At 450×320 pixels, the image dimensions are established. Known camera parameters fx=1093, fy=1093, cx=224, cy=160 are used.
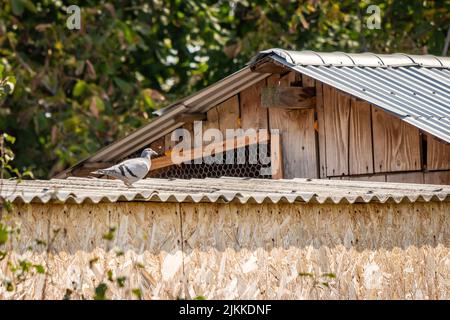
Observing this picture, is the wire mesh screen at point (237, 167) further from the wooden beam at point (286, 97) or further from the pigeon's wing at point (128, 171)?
the pigeon's wing at point (128, 171)

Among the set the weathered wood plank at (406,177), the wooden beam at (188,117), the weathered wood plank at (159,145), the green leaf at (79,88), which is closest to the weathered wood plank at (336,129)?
the weathered wood plank at (406,177)

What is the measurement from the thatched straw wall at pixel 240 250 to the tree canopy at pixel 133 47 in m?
9.27

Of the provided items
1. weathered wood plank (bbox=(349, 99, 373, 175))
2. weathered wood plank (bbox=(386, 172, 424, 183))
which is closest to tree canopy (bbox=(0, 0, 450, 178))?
weathered wood plank (bbox=(349, 99, 373, 175))

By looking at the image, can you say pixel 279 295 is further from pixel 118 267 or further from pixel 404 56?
pixel 404 56

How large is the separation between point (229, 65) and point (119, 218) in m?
12.7

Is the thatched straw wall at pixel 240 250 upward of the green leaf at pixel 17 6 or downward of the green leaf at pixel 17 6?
downward

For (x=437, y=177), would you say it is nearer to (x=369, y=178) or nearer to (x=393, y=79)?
(x=369, y=178)

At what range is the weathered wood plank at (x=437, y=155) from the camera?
11.0 metres

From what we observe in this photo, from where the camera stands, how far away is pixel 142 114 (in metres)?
19.5

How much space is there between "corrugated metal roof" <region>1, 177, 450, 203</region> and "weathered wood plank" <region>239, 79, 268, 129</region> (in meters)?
1.77

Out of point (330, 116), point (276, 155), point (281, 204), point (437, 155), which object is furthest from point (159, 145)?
point (281, 204)

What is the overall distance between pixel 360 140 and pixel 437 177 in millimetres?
1034

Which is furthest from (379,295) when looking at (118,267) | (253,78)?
(253,78)

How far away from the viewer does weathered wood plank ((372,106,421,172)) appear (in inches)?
443
